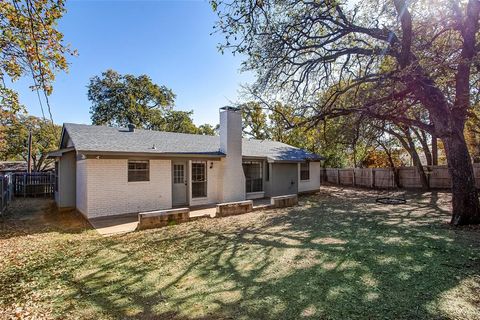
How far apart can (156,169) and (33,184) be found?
1156 centimetres

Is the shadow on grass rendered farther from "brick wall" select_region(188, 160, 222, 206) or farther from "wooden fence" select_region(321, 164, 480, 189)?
"wooden fence" select_region(321, 164, 480, 189)

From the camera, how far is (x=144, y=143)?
11.1 meters

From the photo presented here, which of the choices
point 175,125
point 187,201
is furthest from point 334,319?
point 175,125

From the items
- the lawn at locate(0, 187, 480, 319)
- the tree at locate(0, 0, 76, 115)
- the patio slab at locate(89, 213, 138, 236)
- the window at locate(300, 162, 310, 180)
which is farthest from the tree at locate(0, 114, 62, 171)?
the lawn at locate(0, 187, 480, 319)

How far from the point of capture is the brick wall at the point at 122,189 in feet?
30.2

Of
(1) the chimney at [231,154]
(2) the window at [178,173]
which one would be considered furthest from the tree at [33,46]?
(1) the chimney at [231,154]

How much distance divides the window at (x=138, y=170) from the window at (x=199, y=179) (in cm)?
213

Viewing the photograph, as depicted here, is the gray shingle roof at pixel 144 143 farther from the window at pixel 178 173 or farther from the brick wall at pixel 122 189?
the window at pixel 178 173

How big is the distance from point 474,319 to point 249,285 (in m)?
2.73

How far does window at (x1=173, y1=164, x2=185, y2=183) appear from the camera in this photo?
37.5ft

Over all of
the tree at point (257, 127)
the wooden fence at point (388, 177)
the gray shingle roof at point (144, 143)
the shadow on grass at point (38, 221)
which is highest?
the tree at point (257, 127)

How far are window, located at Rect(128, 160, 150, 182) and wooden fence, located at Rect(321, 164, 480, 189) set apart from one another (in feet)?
54.1

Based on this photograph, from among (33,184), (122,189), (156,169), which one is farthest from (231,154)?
(33,184)

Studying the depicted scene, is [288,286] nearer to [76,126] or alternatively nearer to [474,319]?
[474,319]
